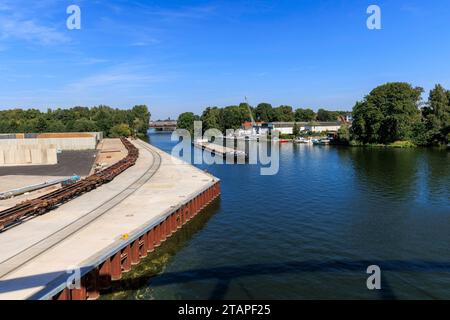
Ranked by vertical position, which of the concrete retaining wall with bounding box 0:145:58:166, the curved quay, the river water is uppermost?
the concrete retaining wall with bounding box 0:145:58:166

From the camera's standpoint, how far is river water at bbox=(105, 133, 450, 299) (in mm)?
22297

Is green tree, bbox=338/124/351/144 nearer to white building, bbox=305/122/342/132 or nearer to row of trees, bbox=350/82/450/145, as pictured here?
row of trees, bbox=350/82/450/145

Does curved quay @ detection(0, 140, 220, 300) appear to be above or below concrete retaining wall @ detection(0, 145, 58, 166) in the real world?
below

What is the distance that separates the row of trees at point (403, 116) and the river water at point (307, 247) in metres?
72.6

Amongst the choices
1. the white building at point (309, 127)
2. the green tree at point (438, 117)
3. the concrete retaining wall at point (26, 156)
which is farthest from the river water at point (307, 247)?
the white building at point (309, 127)

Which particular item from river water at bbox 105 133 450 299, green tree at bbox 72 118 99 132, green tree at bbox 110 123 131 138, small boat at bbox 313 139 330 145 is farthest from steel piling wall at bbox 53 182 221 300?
green tree at bbox 110 123 131 138

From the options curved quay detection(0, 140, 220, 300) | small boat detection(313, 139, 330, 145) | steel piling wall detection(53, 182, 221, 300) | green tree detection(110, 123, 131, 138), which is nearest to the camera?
curved quay detection(0, 140, 220, 300)

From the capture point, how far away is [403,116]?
118562mm

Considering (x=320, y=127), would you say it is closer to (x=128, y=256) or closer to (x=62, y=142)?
(x=62, y=142)

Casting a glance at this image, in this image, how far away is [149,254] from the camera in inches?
1107

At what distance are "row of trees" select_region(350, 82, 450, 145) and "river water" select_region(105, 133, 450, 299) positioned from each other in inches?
2859

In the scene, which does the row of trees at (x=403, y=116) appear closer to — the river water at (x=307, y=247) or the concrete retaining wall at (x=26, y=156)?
the river water at (x=307, y=247)
